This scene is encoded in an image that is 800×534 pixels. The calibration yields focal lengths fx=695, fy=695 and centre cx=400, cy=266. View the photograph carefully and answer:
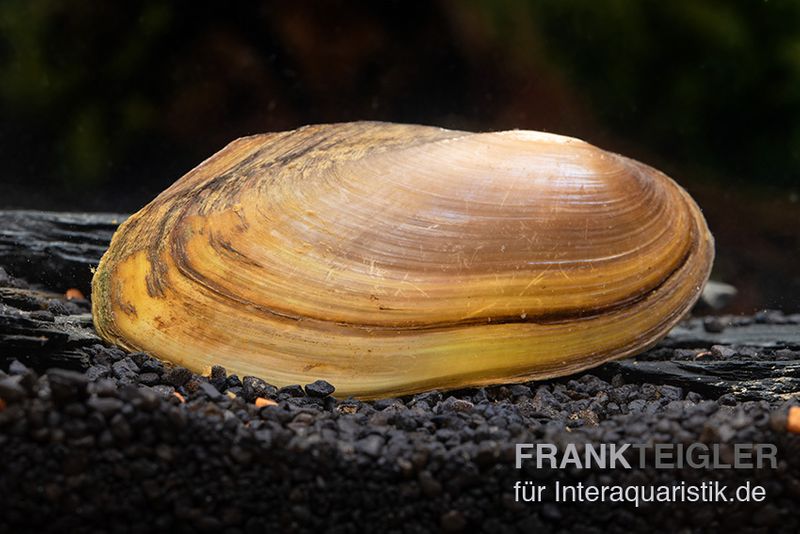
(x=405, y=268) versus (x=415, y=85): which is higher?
(x=415, y=85)

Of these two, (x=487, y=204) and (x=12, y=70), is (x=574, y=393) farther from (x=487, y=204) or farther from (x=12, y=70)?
(x=12, y=70)

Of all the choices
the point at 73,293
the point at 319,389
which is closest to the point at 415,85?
the point at 73,293

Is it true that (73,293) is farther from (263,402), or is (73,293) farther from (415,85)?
(415,85)

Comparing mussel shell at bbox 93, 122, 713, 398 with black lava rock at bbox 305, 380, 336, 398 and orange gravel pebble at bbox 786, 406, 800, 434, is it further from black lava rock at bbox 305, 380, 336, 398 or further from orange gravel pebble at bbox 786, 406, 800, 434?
orange gravel pebble at bbox 786, 406, 800, 434

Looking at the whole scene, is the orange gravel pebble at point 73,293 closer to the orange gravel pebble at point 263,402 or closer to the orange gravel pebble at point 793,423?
the orange gravel pebble at point 263,402

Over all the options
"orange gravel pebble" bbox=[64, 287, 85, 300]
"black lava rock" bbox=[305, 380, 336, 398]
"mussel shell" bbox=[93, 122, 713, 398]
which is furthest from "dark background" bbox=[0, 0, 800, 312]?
"black lava rock" bbox=[305, 380, 336, 398]

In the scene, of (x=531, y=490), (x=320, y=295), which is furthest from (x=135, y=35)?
(x=531, y=490)
